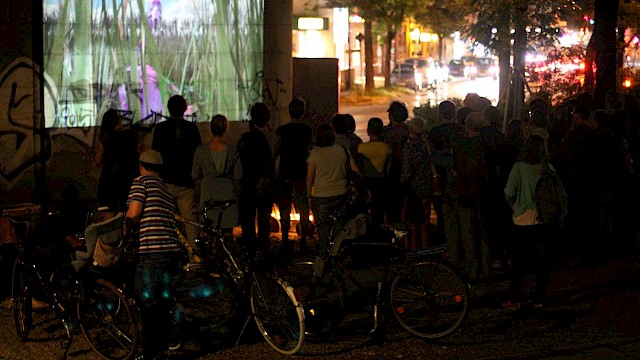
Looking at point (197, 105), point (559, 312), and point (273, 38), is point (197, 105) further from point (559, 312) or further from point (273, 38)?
point (559, 312)

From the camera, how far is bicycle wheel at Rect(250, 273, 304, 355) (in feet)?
25.6

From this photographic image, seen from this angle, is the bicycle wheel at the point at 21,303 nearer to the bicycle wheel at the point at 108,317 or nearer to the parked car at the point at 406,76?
the bicycle wheel at the point at 108,317

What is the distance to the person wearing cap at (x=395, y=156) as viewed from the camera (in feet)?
37.0

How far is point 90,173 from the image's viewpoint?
1385 cm

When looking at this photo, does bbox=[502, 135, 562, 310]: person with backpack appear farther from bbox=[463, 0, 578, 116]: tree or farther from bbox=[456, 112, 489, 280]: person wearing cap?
bbox=[463, 0, 578, 116]: tree

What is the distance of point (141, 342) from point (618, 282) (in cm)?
549

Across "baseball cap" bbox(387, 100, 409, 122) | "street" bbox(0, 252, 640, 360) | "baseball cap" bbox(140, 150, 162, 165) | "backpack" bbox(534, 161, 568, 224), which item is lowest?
"street" bbox(0, 252, 640, 360)

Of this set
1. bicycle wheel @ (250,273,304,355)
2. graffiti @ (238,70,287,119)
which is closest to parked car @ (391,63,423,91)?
graffiti @ (238,70,287,119)

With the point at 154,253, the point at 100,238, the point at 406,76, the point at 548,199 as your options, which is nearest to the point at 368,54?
the point at 406,76

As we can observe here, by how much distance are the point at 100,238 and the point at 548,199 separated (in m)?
3.93

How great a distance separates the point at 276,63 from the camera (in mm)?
15750

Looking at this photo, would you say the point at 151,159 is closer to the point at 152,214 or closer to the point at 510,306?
the point at 152,214

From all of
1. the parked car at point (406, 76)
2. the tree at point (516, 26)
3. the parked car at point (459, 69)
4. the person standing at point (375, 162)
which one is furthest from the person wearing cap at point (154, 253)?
the parked car at point (459, 69)

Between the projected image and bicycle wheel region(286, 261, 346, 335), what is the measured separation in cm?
614
